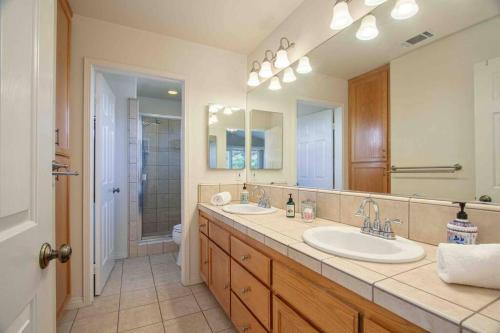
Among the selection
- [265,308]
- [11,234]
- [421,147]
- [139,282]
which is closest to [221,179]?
[139,282]

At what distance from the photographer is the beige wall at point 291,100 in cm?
156

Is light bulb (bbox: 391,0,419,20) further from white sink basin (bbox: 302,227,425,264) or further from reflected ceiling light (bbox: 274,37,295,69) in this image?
white sink basin (bbox: 302,227,425,264)

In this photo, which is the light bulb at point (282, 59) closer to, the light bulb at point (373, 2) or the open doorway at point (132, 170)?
the light bulb at point (373, 2)

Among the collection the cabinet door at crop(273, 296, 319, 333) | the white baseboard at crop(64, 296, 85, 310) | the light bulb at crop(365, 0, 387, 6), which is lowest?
the white baseboard at crop(64, 296, 85, 310)

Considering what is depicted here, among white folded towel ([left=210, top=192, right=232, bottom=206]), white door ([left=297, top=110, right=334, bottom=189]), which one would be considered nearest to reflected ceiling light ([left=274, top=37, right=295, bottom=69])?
white door ([left=297, top=110, right=334, bottom=189])

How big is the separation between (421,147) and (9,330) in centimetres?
144

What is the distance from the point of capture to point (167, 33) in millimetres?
2137

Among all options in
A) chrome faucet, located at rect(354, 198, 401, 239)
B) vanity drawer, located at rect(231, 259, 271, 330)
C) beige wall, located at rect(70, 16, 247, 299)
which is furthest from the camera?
beige wall, located at rect(70, 16, 247, 299)

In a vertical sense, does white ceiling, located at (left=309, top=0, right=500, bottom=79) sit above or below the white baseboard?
above

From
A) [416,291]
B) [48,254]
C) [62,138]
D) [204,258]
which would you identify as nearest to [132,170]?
[62,138]

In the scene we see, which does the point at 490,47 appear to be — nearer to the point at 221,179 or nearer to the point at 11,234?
the point at 11,234

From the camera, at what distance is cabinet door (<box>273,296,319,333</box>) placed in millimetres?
879

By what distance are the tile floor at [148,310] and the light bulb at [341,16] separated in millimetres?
2060

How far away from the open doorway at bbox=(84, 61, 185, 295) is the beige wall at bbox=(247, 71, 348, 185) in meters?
0.77
